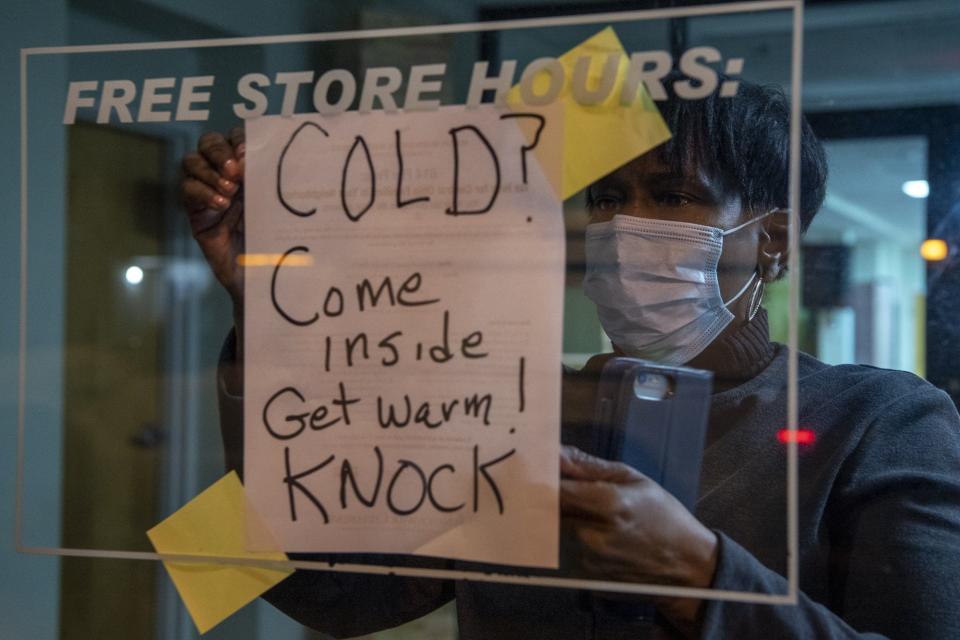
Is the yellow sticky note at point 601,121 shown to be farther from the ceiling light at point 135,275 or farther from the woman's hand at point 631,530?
the ceiling light at point 135,275

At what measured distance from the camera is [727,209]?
895mm

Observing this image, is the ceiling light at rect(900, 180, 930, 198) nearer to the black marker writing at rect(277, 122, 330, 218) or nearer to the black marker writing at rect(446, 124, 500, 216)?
the black marker writing at rect(446, 124, 500, 216)

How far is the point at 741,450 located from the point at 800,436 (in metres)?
0.06

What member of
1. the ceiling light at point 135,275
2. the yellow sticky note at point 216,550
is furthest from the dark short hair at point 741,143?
the ceiling light at point 135,275

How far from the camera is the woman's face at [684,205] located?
88 centimetres

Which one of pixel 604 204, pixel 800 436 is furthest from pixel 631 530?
pixel 604 204

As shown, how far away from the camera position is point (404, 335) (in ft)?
2.96

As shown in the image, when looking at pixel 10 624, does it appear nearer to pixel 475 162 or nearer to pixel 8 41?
pixel 8 41

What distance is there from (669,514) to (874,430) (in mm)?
222

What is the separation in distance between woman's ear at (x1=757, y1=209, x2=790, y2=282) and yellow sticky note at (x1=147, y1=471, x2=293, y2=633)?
54 cm

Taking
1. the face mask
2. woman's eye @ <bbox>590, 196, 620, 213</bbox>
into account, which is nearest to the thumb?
the face mask

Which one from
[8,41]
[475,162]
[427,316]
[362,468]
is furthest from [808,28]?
[8,41]

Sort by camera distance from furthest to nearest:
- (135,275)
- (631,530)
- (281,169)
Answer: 1. (135,275)
2. (281,169)
3. (631,530)

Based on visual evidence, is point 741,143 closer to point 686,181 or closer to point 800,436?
point 686,181
